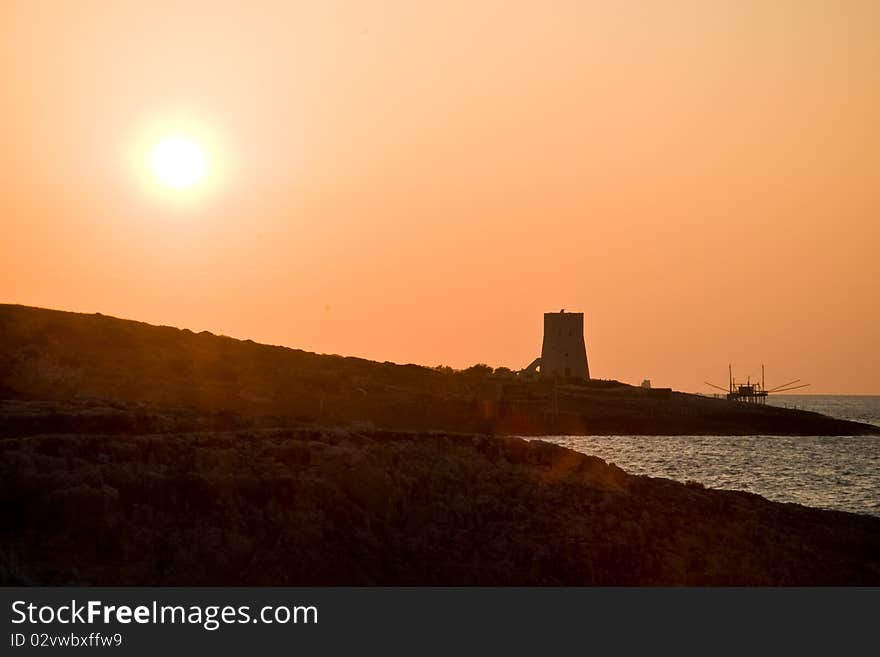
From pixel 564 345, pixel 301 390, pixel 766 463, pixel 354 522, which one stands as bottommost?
pixel 354 522

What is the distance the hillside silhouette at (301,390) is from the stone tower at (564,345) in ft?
23.0

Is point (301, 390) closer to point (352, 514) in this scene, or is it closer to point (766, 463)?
point (766, 463)

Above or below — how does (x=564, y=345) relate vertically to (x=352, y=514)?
above

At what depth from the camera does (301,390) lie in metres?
87.9

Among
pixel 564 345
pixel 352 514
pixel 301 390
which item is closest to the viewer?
pixel 352 514

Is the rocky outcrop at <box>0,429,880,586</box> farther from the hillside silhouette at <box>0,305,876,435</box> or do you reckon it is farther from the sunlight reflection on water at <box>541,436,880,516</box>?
the sunlight reflection on water at <box>541,436,880,516</box>

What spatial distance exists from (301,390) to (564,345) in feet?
215

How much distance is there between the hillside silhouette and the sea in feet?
23.6

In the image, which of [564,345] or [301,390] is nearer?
[301,390]

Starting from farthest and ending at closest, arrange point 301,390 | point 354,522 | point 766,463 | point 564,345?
point 564,345 → point 301,390 → point 766,463 → point 354,522

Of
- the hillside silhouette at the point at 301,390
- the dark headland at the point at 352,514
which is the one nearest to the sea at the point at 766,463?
the hillside silhouette at the point at 301,390

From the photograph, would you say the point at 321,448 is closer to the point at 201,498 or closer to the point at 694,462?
the point at 201,498

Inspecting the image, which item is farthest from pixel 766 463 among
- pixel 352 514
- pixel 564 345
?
pixel 564 345
